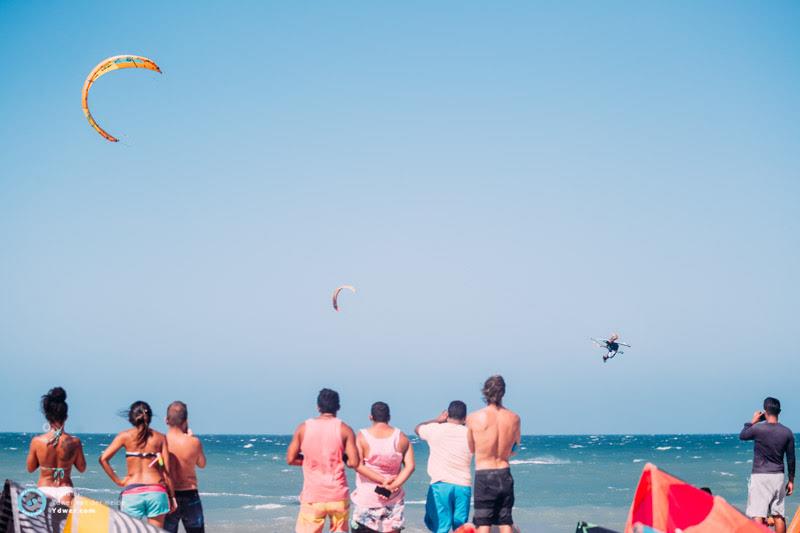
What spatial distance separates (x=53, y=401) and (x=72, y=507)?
8.73 ft

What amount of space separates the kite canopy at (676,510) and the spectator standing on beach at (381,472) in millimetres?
3299

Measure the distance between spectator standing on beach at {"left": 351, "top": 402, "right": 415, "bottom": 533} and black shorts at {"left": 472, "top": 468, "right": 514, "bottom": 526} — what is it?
2.35ft

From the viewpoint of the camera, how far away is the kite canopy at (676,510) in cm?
420

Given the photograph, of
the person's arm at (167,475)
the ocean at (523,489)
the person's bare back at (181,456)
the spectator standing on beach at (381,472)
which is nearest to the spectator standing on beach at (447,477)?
the spectator standing on beach at (381,472)

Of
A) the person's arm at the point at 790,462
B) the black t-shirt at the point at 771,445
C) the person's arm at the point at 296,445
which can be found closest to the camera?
the person's arm at the point at 296,445

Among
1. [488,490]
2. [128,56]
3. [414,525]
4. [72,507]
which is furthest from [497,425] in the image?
[414,525]

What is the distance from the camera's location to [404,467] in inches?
305

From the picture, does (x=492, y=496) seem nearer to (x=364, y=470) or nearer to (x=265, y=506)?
(x=364, y=470)

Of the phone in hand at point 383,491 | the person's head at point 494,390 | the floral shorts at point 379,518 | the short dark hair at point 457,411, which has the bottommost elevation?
the floral shorts at point 379,518

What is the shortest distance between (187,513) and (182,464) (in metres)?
0.41

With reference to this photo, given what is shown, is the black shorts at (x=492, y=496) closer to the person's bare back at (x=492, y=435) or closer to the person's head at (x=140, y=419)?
the person's bare back at (x=492, y=435)

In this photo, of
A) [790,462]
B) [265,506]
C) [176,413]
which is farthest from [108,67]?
[265,506]

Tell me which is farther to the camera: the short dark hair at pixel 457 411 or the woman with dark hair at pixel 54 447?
the short dark hair at pixel 457 411

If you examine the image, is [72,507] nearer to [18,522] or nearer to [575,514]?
[18,522]
